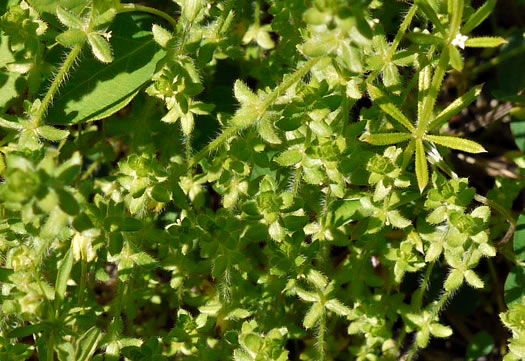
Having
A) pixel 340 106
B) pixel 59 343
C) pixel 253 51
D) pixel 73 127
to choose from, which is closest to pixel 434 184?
pixel 340 106

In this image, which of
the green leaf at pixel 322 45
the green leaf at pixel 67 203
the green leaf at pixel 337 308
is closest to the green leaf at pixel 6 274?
the green leaf at pixel 67 203

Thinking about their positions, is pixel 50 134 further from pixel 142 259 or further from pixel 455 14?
pixel 455 14

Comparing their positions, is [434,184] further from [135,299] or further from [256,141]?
[135,299]

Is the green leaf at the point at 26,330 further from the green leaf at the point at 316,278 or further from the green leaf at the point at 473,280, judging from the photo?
the green leaf at the point at 473,280

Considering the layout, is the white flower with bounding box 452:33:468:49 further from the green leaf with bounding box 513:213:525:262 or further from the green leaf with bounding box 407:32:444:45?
the green leaf with bounding box 513:213:525:262

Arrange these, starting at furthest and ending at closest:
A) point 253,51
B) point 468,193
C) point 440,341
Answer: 1. point 440,341
2. point 253,51
3. point 468,193
